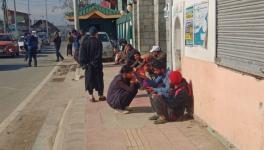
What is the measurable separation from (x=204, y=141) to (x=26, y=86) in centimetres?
1033

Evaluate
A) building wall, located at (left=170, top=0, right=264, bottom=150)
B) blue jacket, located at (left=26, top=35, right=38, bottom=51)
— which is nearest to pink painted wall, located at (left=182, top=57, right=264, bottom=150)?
building wall, located at (left=170, top=0, right=264, bottom=150)

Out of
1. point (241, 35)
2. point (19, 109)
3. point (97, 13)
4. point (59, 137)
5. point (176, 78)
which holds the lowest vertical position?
point (19, 109)

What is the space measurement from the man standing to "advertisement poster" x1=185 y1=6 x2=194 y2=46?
307cm

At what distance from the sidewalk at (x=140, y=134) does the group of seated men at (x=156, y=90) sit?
0.21 meters

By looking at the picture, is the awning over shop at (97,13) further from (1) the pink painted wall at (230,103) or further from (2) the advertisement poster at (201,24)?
(2) the advertisement poster at (201,24)

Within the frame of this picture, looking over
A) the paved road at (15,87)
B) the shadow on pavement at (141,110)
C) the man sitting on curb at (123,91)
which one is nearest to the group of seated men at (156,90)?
the man sitting on curb at (123,91)

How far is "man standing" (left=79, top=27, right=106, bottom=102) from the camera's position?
442 inches

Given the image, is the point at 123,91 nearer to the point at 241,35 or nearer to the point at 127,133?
the point at 127,133

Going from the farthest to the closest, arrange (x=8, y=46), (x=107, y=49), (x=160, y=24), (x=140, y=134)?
(x=8, y=46) → (x=107, y=49) → (x=160, y=24) → (x=140, y=134)

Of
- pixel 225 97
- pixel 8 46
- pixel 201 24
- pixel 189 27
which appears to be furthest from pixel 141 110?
pixel 8 46

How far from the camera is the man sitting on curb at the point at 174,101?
829 cm

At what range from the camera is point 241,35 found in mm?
5801

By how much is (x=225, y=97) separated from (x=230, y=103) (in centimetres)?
22

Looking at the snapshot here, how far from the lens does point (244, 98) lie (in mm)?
5703
